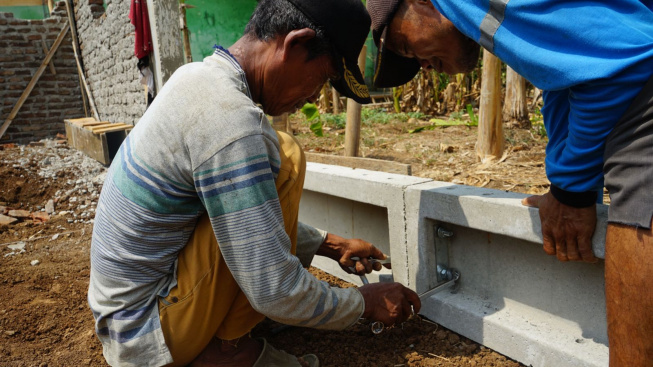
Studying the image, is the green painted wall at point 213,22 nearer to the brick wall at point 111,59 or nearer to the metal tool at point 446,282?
the brick wall at point 111,59

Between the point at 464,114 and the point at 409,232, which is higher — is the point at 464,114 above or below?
above

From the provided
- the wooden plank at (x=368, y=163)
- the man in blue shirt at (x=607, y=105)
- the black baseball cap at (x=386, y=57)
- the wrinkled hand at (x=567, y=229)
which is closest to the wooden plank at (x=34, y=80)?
the wooden plank at (x=368, y=163)

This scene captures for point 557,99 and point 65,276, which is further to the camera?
point 65,276

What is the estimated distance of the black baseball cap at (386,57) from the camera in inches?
68.4

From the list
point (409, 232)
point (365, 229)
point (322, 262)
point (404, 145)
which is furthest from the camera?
point (404, 145)

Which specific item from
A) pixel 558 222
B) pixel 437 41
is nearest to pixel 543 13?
pixel 437 41

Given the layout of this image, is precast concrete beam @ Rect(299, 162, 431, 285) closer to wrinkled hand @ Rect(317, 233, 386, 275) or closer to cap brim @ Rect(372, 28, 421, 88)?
wrinkled hand @ Rect(317, 233, 386, 275)

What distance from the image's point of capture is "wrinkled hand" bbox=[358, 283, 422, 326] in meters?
1.78

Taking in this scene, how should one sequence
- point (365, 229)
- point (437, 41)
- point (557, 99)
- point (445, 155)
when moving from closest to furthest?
point (557, 99) < point (437, 41) < point (365, 229) < point (445, 155)

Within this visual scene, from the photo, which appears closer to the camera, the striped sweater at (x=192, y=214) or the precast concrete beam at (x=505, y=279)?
the striped sweater at (x=192, y=214)

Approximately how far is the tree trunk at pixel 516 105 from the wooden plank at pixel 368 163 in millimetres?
2841

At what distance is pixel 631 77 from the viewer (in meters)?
1.17

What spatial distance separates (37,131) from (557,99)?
1187 cm

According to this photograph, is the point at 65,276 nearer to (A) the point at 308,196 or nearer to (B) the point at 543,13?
(A) the point at 308,196
